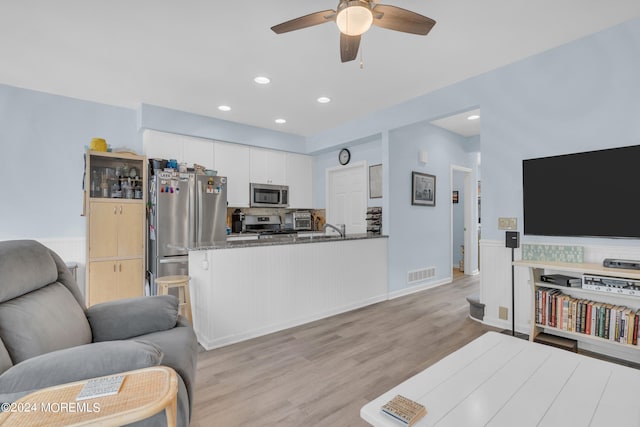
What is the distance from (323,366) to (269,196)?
341 cm

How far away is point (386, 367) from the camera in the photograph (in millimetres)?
2350

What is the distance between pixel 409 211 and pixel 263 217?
258 centimetres

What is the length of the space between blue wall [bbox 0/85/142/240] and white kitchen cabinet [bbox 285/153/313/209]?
2744 mm

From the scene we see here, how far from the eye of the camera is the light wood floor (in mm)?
1823

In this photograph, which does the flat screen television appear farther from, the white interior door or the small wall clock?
the small wall clock

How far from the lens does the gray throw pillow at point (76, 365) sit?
3.33ft

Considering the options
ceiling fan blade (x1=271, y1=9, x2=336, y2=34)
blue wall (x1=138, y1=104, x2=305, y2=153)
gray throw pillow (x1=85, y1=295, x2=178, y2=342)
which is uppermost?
blue wall (x1=138, y1=104, x2=305, y2=153)

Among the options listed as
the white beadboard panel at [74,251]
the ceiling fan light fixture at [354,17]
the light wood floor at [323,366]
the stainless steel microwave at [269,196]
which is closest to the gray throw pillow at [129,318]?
the light wood floor at [323,366]

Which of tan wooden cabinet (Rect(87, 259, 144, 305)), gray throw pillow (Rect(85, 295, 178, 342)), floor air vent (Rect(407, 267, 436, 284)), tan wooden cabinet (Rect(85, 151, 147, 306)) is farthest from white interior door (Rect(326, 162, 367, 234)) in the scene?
gray throw pillow (Rect(85, 295, 178, 342))

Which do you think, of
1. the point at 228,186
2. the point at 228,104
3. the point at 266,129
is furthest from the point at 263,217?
the point at 228,104

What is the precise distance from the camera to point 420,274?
4.72 meters

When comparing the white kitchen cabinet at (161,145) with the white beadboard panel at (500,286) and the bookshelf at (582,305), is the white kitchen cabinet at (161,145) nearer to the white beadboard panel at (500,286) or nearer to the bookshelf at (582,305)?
the white beadboard panel at (500,286)

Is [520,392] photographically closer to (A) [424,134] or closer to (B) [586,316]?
(B) [586,316]

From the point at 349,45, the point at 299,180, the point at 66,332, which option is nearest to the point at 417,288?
the point at 299,180
